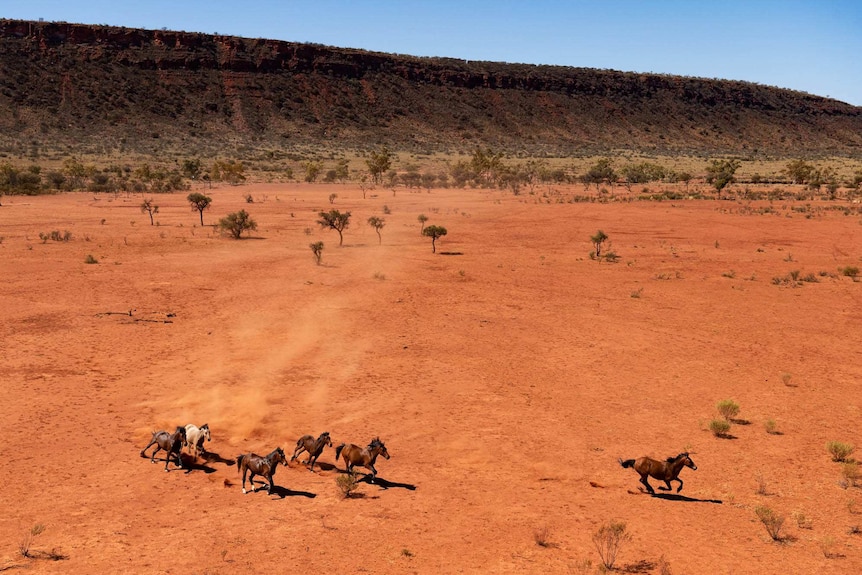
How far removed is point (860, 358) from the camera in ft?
58.7

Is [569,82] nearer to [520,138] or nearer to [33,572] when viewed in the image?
[520,138]

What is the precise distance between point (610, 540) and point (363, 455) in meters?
3.79

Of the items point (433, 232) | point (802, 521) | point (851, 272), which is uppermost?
point (433, 232)

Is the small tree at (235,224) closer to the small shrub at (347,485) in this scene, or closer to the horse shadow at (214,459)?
the horse shadow at (214,459)

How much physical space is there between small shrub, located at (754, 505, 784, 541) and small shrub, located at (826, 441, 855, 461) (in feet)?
9.55

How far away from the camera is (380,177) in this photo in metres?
72.9

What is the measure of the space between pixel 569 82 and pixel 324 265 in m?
130

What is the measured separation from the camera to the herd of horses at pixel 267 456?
10.1 m

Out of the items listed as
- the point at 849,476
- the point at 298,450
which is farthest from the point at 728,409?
the point at 298,450

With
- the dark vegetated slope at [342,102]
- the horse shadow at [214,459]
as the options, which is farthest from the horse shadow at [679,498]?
the dark vegetated slope at [342,102]

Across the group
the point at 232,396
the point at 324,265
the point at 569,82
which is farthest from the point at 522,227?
the point at 569,82

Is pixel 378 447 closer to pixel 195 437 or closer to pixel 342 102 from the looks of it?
pixel 195 437

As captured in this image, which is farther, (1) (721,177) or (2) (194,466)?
(1) (721,177)

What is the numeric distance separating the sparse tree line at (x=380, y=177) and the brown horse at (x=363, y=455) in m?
51.3
